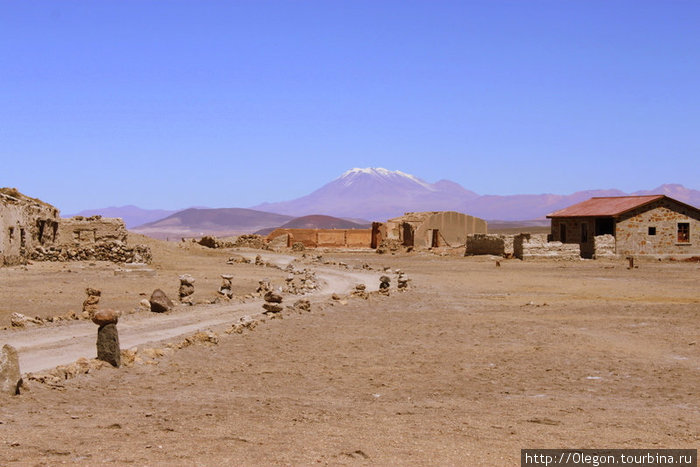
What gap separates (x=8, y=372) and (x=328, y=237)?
179ft

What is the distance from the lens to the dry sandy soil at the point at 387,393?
745 cm

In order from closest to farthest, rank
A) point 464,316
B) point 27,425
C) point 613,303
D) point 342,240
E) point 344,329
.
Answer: point 27,425 < point 344,329 < point 464,316 < point 613,303 < point 342,240

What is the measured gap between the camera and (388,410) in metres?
9.27

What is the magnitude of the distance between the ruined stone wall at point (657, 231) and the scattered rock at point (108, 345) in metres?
37.3

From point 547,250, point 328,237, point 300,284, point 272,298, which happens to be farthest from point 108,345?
point 328,237

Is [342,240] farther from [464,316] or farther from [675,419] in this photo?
[675,419]

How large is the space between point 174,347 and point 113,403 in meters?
4.12

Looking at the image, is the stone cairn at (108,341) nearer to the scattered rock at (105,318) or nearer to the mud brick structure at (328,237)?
the scattered rock at (105,318)

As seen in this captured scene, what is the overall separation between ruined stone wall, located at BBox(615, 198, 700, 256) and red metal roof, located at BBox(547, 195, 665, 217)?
472mm

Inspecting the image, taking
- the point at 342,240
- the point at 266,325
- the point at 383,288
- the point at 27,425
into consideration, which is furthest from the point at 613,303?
the point at 342,240

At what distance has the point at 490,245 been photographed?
48688 mm

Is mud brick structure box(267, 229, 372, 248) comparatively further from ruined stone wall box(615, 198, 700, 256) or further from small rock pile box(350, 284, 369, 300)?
small rock pile box(350, 284, 369, 300)

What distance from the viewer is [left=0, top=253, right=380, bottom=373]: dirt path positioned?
12641 mm

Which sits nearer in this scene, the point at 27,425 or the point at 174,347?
the point at 27,425
